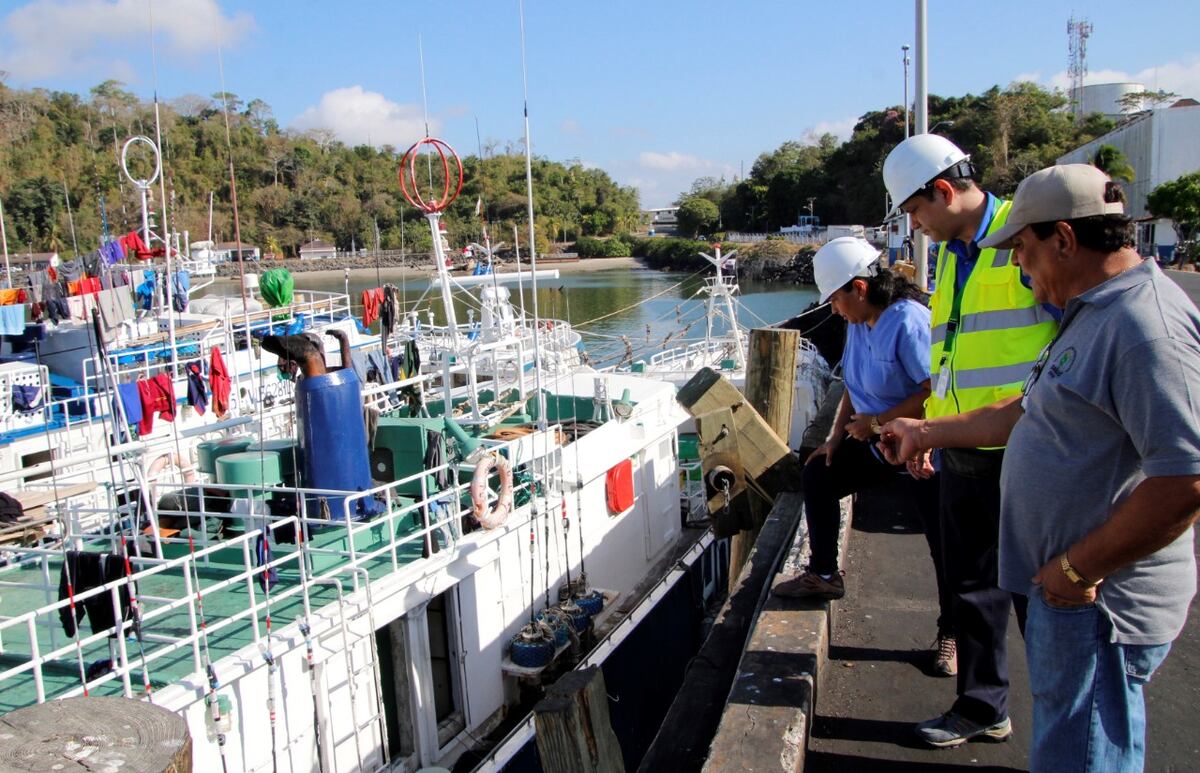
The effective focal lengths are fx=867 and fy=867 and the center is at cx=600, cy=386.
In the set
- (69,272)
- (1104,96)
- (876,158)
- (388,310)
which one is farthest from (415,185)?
(1104,96)

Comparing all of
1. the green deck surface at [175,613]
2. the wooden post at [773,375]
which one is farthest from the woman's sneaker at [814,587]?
the wooden post at [773,375]

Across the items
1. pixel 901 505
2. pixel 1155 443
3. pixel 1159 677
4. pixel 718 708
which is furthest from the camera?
pixel 901 505

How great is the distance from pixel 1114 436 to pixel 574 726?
106 inches

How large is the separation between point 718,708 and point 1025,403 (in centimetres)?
277

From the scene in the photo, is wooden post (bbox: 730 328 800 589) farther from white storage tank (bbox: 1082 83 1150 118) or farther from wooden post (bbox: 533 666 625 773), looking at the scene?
white storage tank (bbox: 1082 83 1150 118)

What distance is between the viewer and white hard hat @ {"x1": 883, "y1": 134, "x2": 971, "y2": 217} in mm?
3328

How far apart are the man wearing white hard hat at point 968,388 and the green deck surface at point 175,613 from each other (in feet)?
11.2

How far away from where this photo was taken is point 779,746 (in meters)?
3.14

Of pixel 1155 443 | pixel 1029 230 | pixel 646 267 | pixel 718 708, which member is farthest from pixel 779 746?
pixel 646 267

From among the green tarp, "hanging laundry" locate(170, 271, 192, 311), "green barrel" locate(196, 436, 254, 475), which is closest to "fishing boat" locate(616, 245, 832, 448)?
the green tarp

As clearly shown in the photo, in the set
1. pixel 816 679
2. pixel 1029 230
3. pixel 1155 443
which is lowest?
pixel 816 679

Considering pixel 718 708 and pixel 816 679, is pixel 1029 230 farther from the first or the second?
pixel 718 708

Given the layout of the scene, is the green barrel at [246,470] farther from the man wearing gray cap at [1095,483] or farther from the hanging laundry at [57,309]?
the hanging laundry at [57,309]

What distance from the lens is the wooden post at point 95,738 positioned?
205cm
